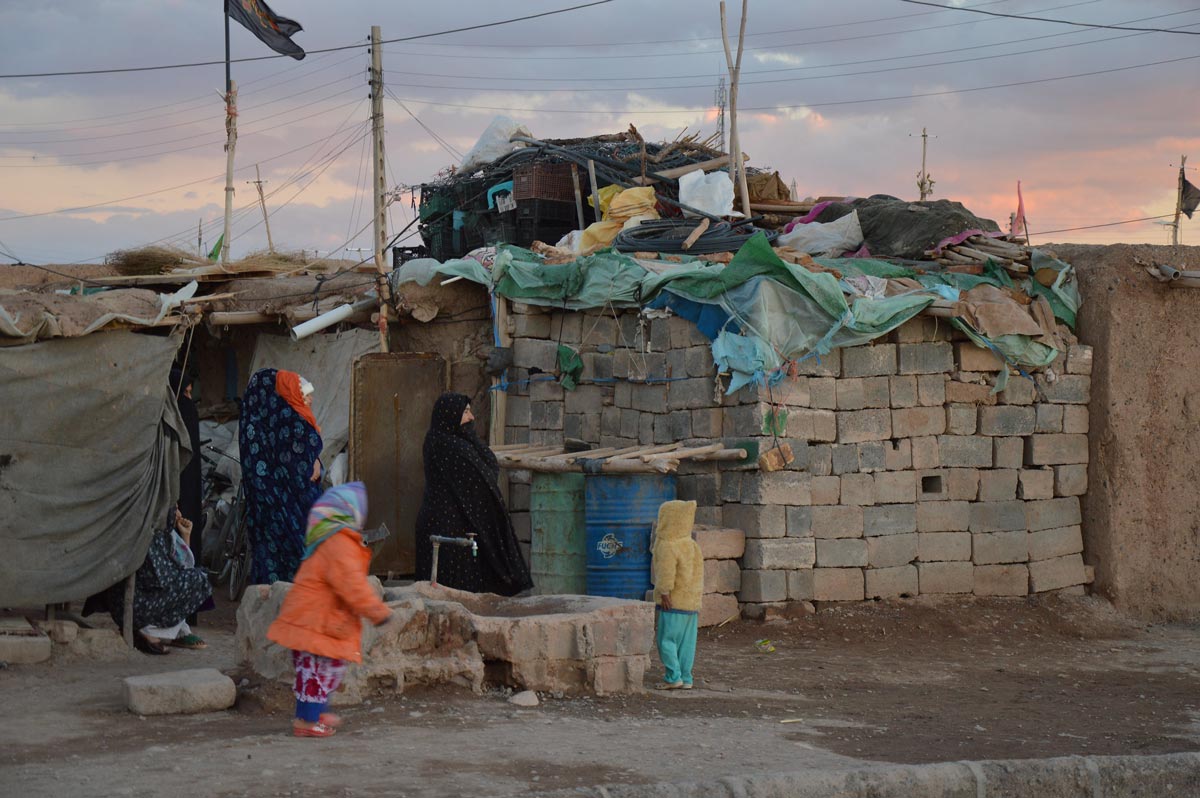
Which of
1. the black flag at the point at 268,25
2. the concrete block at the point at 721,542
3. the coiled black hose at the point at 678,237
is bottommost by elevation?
the concrete block at the point at 721,542

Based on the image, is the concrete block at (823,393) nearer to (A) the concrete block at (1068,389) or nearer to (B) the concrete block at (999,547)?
(B) the concrete block at (999,547)

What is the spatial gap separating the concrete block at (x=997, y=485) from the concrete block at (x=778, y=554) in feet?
5.83

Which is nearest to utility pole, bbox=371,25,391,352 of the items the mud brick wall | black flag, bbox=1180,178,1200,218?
the mud brick wall

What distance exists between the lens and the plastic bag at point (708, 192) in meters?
12.4

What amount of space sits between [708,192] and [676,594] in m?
5.98

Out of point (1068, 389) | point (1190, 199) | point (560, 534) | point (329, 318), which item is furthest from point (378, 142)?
point (1190, 199)

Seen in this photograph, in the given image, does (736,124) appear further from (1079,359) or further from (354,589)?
(354,589)

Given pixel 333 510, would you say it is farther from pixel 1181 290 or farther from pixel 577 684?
pixel 1181 290

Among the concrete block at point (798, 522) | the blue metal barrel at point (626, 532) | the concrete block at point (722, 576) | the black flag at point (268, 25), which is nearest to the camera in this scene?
the blue metal barrel at point (626, 532)

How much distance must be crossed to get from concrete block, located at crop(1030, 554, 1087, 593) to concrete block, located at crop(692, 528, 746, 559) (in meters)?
2.74

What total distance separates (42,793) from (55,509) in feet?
11.5

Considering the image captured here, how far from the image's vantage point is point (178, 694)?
607 centimetres

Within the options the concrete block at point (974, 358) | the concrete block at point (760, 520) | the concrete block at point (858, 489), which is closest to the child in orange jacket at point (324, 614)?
the concrete block at point (760, 520)

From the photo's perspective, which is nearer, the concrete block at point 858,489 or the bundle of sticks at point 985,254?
the concrete block at point 858,489
